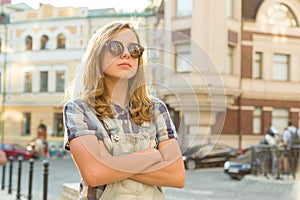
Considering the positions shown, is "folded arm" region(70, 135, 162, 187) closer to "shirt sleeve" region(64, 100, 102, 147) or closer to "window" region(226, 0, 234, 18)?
"shirt sleeve" region(64, 100, 102, 147)

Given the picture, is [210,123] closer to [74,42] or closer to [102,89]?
[102,89]

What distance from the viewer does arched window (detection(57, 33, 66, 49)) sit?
111 ft

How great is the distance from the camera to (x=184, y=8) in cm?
2397

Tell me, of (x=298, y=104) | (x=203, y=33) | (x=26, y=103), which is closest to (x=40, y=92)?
(x=26, y=103)

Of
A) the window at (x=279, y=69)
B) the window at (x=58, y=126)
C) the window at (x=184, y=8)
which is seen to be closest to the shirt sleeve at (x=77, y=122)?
the window at (x=184, y=8)

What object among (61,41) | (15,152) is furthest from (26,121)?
(15,152)

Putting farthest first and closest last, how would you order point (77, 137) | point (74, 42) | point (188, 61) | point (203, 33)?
point (74, 42), point (203, 33), point (188, 61), point (77, 137)

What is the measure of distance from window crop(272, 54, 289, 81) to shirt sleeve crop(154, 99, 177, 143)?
25027mm

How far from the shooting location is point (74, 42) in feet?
110

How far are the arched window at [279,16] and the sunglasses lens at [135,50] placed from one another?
25.2 meters

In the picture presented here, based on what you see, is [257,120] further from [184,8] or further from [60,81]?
[60,81]

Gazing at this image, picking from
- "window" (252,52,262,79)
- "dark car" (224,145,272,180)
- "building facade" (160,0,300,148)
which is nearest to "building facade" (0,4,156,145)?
"building facade" (160,0,300,148)

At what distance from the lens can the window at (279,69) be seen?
26.0 meters

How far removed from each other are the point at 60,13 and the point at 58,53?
2.86 m
